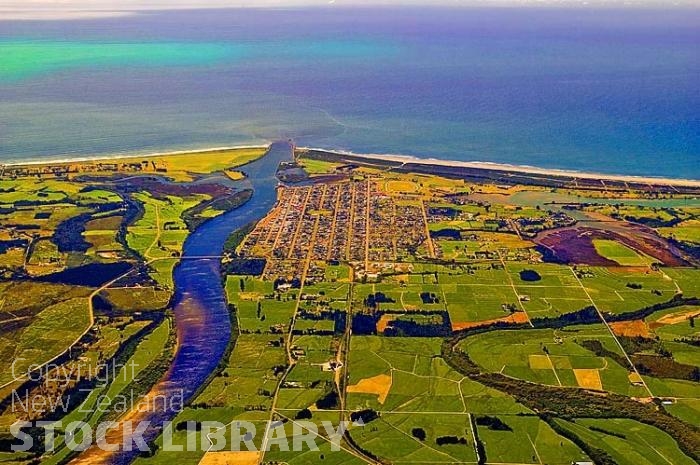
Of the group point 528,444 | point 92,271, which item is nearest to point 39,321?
point 92,271

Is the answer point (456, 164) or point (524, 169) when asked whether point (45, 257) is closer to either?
point (456, 164)

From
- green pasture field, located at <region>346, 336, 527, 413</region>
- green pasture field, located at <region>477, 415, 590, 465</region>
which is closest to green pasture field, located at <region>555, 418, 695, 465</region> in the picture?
green pasture field, located at <region>477, 415, 590, 465</region>

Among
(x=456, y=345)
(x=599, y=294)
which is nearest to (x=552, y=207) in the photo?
(x=599, y=294)

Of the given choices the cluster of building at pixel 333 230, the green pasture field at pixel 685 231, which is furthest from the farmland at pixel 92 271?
the green pasture field at pixel 685 231

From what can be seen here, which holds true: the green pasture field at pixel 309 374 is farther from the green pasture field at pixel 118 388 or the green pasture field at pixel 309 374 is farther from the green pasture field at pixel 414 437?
the green pasture field at pixel 118 388

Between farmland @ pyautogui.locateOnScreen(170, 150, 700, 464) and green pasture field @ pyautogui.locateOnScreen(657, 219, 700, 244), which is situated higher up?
green pasture field @ pyautogui.locateOnScreen(657, 219, 700, 244)

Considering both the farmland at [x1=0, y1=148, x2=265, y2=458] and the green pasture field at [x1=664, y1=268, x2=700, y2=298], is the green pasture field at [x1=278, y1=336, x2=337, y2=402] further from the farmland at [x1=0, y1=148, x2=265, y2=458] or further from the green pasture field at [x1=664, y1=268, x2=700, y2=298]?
the green pasture field at [x1=664, y1=268, x2=700, y2=298]
